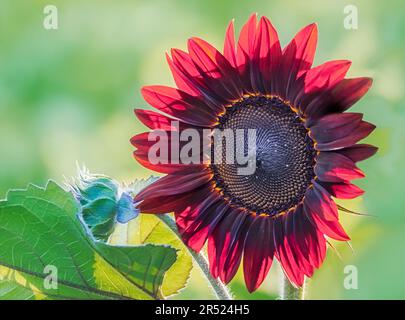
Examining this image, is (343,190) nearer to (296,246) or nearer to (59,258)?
(296,246)

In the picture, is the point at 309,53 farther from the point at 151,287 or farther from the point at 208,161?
the point at 151,287

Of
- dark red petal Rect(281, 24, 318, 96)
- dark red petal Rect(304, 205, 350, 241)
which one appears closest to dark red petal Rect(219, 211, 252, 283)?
dark red petal Rect(304, 205, 350, 241)

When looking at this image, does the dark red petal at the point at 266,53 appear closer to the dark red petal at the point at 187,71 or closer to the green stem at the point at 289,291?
the dark red petal at the point at 187,71

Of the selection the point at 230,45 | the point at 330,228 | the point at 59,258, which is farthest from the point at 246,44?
the point at 59,258

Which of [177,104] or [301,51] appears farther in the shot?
[177,104]

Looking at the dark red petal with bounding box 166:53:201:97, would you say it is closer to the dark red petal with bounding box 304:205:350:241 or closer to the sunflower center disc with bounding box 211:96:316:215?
the sunflower center disc with bounding box 211:96:316:215
